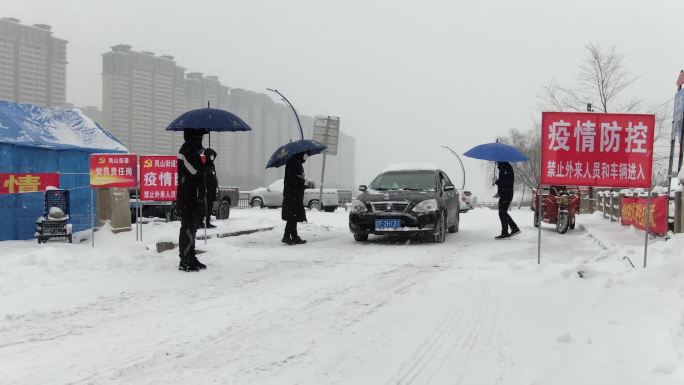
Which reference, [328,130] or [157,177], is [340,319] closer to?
[157,177]

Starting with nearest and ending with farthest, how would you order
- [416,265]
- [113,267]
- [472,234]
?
[113,267] → [416,265] → [472,234]

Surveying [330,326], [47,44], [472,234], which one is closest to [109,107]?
[47,44]

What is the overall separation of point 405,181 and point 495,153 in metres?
2.58

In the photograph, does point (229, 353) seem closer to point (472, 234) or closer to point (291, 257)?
point (291, 257)

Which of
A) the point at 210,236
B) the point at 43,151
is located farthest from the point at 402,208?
the point at 43,151

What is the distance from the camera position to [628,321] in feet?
14.5

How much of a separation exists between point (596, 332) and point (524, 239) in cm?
780

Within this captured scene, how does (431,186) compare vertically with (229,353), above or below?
above

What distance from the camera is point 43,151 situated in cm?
1070

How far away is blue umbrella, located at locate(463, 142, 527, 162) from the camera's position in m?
12.2

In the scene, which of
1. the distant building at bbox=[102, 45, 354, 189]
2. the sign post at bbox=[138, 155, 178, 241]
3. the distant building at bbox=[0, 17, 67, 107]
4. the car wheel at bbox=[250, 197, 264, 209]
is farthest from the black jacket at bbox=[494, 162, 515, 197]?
the distant building at bbox=[0, 17, 67, 107]

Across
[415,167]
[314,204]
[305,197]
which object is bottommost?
[314,204]

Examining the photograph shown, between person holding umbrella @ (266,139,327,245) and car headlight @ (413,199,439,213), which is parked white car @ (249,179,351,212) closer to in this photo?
person holding umbrella @ (266,139,327,245)

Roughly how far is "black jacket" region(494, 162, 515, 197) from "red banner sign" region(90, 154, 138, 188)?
26.6 feet
